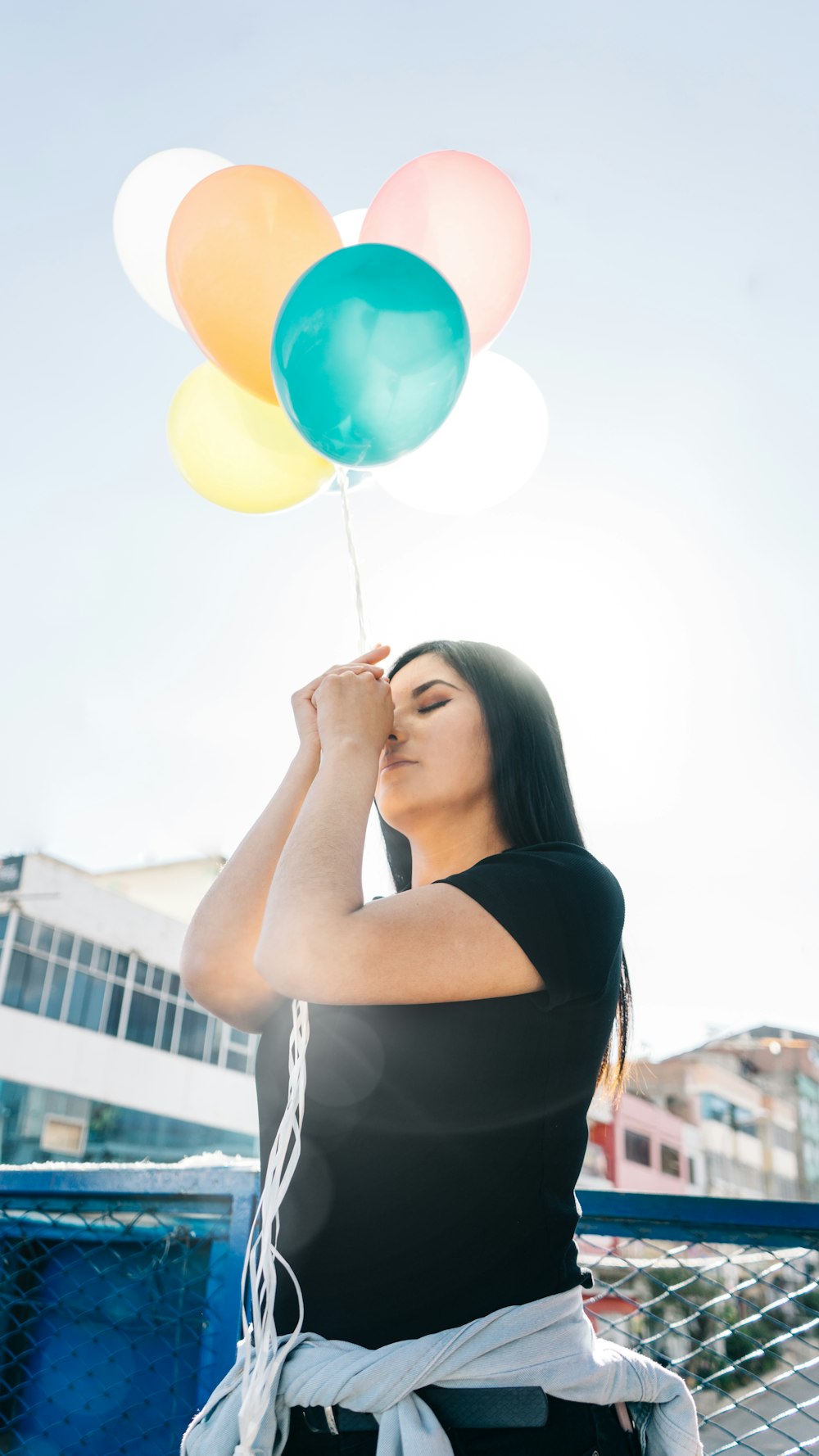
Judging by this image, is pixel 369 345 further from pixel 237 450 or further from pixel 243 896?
pixel 243 896

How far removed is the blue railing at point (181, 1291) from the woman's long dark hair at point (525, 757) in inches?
11.6

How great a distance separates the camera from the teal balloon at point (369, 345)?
155 cm

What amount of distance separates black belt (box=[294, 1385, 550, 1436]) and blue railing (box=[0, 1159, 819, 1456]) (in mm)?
525

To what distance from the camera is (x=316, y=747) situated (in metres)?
1.71

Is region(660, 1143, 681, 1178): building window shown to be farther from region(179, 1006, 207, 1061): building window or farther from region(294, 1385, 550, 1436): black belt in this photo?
region(294, 1385, 550, 1436): black belt

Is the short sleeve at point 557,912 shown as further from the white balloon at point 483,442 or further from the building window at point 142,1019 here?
the building window at point 142,1019

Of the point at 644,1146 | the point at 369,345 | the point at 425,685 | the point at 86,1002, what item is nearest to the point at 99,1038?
the point at 86,1002

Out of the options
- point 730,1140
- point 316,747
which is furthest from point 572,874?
point 730,1140

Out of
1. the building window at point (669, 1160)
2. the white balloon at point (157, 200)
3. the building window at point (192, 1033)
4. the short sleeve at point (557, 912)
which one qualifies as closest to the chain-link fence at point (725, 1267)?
the short sleeve at point (557, 912)

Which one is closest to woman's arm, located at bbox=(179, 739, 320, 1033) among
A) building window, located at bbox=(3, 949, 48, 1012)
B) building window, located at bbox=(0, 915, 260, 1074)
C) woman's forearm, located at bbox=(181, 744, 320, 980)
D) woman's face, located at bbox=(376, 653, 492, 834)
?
woman's forearm, located at bbox=(181, 744, 320, 980)

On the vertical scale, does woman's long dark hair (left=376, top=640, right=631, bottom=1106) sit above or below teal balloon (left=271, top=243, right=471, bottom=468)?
below

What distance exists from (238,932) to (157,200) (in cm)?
170

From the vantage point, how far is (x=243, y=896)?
1608 millimetres

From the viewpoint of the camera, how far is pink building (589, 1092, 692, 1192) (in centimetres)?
3075
